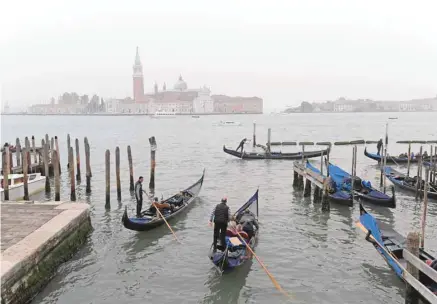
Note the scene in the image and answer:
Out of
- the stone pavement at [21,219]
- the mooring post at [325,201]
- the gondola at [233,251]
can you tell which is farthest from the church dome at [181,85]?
the gondola at [233,251]

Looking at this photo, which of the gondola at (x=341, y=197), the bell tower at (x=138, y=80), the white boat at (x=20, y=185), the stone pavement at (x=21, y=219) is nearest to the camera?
the stone pavement at (x=21, y=219)

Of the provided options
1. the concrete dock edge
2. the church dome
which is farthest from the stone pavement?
the church dome

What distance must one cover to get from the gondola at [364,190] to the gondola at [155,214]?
4823mm

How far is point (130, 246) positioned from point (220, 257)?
8.62 ft

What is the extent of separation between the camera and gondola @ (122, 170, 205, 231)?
31.3 ft

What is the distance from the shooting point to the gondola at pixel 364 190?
40.6ft

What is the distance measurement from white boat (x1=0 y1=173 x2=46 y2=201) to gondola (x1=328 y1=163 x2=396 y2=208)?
9.78 m

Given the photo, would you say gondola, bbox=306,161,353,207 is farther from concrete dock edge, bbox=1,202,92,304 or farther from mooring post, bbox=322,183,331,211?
concrete dock edge, bbox=1,202,92,304

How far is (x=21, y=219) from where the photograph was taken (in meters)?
8.41

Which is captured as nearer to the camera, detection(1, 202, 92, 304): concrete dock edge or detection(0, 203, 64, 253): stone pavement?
detection(1, 202, 92, 304): concrete dock edge

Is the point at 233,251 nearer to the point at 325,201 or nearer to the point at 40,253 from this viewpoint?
the point at 40,253

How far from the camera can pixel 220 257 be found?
7500 mm

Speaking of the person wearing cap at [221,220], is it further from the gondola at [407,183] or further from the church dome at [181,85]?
the church dome at [181,85]

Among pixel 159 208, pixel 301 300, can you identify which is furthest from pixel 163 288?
pixel 159 208
